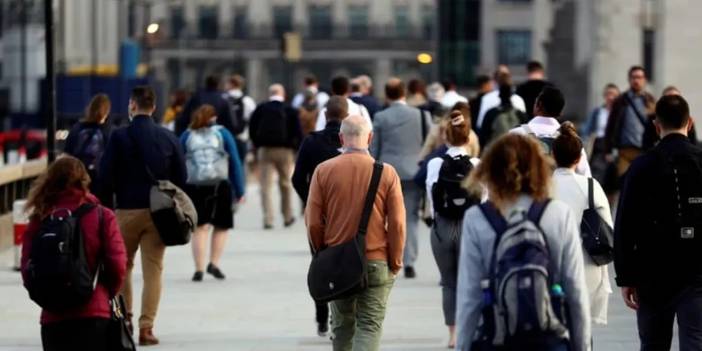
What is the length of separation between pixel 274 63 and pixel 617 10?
101 meters

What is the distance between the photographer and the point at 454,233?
1345 centimetres

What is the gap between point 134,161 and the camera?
13812 millimetres

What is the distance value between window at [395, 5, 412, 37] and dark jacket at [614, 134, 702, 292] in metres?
151

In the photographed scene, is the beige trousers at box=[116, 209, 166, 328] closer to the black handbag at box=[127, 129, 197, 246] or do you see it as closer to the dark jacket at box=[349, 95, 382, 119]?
the black handbag at box=[127, 129, 197, 246]

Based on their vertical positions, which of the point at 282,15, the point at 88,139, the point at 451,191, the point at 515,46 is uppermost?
the point at 88,139

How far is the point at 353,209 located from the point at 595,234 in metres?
1.44

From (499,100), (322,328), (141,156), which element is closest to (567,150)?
(141,156)

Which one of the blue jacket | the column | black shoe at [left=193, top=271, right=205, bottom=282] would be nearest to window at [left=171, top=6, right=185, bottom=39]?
the column

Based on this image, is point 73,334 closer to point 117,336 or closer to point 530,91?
point 117,336

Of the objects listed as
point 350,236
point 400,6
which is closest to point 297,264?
point 350,236

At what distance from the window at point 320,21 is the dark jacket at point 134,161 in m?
149

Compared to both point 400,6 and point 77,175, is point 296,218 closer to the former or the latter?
point 77,175

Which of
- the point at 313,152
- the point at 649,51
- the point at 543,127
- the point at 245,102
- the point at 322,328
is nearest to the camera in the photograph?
the point at 543,127

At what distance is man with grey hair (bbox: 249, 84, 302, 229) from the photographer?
25.3 metres
